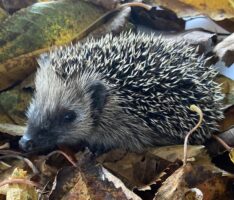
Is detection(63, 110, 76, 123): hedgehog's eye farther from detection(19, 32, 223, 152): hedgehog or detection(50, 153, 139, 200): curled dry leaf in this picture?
detection(50, 153, 139, 200): curled dry leaf

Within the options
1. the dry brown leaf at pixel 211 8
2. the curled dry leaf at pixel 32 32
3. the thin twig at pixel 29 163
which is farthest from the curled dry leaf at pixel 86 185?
the dry brown leaf at pixel 211 8

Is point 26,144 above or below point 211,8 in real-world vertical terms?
below

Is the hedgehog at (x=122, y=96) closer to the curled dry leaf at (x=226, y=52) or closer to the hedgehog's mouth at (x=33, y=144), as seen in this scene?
the hedgehog's mouth at (x=33, y=144)

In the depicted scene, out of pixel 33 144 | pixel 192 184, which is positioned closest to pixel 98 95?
pixel 33 144

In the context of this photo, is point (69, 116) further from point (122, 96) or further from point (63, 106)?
point (122, 96)

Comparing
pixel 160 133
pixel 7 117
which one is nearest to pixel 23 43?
pixel 7 117

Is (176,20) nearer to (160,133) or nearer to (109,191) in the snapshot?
(160,133)
